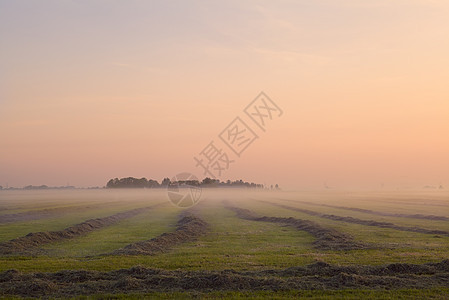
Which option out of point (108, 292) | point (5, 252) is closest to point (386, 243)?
point (108, 292)

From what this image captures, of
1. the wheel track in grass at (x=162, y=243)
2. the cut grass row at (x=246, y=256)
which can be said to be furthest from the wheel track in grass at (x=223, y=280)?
the wheel track in grass at (x=162, y=243)

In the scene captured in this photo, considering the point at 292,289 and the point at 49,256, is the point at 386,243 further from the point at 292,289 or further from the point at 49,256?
the point at 49,256

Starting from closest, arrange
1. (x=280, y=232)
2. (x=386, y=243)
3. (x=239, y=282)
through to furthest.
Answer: (x=239, y=282)
(x=386, y=243)
(x=280, y=232)

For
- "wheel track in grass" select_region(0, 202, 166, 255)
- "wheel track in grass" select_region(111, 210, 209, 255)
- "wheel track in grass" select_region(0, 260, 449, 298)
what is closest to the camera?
"wheel track in grass" select_region(0, 260, 449, 298)

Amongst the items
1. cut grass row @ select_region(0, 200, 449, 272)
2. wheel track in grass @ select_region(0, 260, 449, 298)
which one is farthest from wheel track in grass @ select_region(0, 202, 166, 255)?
wheel track in grass @ select_region(0, 260, 449, 298)

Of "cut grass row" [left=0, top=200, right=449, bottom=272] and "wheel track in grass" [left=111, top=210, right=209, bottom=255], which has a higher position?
"wheel track in grass" [left=111, top=210, right=209, bottom=255]

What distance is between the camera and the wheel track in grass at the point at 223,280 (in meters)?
14.9

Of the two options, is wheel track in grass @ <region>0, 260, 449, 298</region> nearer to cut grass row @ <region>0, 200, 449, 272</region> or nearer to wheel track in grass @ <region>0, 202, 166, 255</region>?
cut grass row @ <region>0, 200, 449, 272</region>

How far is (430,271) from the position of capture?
17266 mm

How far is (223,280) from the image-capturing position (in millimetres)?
15570

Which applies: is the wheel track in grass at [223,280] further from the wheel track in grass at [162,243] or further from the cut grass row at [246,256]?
the wheel track in grass at [162,243]

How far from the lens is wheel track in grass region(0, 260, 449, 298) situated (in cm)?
1487

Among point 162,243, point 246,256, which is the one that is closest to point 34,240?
point 162,243

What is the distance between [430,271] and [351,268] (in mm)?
3448
